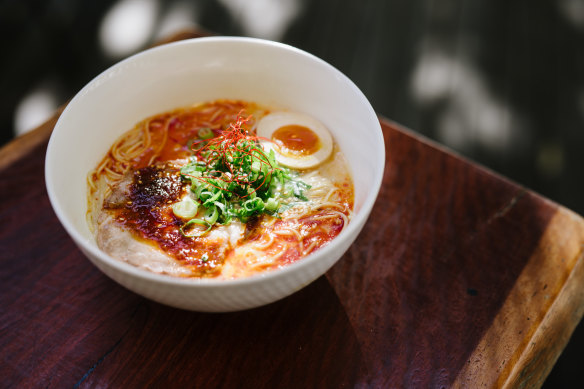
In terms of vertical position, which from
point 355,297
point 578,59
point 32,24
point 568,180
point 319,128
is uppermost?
point 319,128

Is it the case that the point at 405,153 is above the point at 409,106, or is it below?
above

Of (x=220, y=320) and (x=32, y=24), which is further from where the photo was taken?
(x=32, y=24)

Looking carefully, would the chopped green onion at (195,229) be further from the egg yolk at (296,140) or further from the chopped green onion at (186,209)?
the egg yolk at (296,140)

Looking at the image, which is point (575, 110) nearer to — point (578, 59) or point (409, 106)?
point (578, 59)

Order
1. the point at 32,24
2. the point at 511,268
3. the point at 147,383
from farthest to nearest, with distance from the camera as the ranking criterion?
the point at 32,24 → the point at 511,268 → the point at 147,383

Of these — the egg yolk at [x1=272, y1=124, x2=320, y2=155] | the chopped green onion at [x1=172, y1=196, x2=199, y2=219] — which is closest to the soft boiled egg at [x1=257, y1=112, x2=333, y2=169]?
the egg yolk at [x1=272, y1=124, x2=320, y2=155]

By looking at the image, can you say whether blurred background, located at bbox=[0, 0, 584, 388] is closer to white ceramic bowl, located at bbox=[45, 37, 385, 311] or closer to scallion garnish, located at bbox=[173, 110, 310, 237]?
white ceramic bowl, located at bbox=[45, 37, 385, 311]

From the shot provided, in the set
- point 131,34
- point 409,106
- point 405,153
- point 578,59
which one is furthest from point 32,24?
point 578,59
